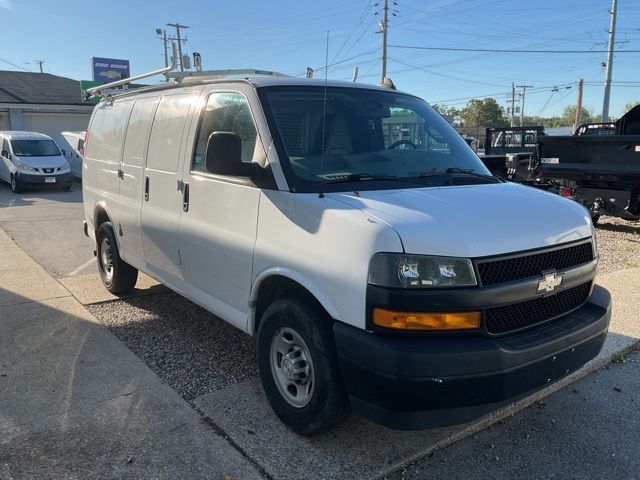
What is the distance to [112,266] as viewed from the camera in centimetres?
588

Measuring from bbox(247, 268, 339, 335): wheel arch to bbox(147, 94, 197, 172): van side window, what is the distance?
142 cm

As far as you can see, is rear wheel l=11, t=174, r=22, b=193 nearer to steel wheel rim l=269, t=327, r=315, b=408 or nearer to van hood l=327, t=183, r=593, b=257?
steel wheel rim l=269, t=327, r=315, b=408

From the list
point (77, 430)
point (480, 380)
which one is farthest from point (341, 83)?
point (77, 430)

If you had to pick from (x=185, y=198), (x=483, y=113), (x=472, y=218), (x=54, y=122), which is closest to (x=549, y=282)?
(x=472, y=218)

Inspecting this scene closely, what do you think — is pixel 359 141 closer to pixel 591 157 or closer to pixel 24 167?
pixel 591 157

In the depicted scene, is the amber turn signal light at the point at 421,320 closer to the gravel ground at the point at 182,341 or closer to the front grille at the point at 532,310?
→ the front grille at the point at 532,310

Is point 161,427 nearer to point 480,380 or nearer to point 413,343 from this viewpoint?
point 413,343

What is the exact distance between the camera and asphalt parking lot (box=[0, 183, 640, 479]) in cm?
301

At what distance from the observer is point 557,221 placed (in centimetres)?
308

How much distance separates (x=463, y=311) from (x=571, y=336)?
80 centimetres

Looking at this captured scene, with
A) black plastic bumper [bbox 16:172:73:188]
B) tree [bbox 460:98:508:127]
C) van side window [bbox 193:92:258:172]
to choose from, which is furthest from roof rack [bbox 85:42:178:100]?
tree [bbox 460:98:508:127]

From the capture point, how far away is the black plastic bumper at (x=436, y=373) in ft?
8.25

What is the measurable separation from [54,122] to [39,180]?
40.7 ft

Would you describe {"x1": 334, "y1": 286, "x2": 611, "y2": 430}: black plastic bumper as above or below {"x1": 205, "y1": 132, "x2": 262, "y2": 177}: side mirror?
below
